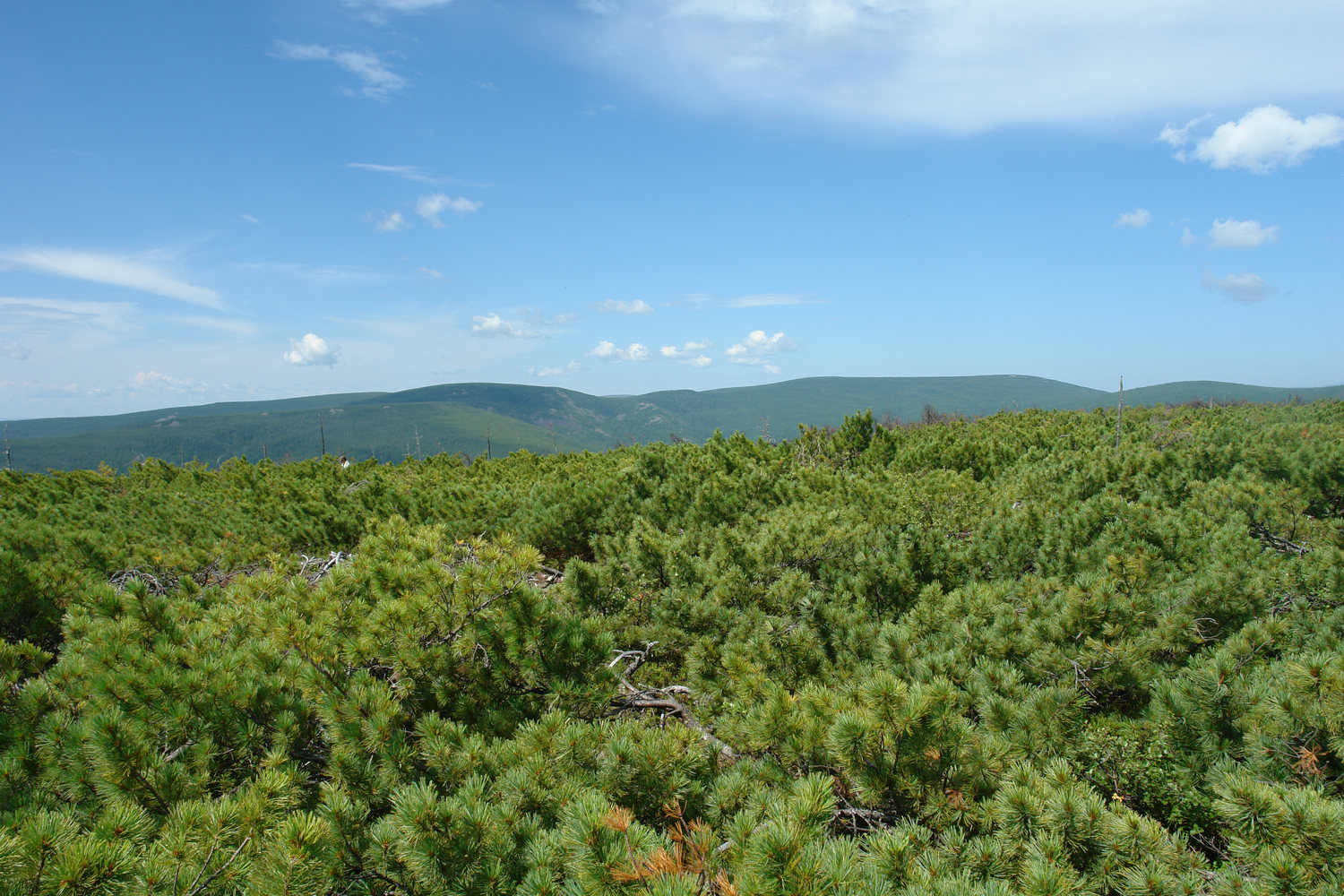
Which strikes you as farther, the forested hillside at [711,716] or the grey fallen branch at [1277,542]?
the grey fallen branch at [1277,542]

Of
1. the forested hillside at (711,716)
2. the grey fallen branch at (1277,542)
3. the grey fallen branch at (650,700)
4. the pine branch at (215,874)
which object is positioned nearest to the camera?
the pine branch at (215,874)

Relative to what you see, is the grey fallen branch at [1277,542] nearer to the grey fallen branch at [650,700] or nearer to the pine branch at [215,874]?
the grey fallen branch at [650,700]

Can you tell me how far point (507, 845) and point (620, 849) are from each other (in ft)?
1.83

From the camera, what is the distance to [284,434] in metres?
Answer: 181

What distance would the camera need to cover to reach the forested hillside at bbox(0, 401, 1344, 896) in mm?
2105

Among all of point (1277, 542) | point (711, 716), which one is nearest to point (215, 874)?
point (711, 716)

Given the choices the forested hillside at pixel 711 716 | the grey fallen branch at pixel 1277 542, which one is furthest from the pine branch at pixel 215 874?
the grey fallen branch at pixel 1277 542

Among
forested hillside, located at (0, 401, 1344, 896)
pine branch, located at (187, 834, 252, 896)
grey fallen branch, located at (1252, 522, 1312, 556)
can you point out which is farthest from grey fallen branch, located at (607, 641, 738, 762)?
grey fallen branch, located at (1252, 522, 1312, 556)

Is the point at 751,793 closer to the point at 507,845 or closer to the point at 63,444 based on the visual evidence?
the point at 507,845

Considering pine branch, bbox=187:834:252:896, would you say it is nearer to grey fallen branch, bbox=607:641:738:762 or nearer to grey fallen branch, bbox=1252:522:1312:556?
grey fallen branch, bbox=607:641:738:762

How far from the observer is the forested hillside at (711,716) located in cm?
211

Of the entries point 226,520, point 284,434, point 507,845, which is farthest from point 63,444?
point 507,845

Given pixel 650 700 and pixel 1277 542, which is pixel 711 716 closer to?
pixel 650 700

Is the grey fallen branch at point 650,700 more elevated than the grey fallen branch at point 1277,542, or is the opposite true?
the grey fallen branch at point 1277,542
